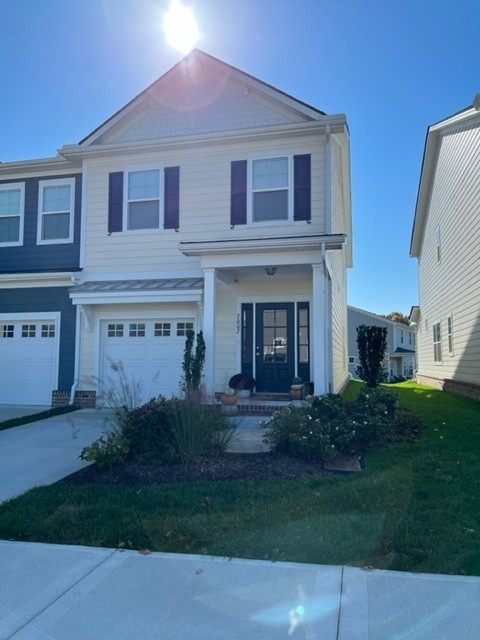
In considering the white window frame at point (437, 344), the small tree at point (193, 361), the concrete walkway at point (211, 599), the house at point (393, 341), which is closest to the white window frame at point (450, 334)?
the white window frame at point (437, 344)

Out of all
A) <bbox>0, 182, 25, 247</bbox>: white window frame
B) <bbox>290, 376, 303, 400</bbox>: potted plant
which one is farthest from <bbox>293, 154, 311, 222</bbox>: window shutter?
<bbox>0, 182, 25, 247</bbox>: white window frame

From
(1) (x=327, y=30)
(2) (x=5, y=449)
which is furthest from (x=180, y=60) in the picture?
(2) (x=5, y=449)

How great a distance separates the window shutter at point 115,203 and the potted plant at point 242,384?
187 inches

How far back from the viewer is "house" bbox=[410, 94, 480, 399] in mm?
12273

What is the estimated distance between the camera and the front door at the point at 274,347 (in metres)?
11.5

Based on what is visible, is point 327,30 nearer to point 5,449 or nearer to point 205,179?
point 205,179

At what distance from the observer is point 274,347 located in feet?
38.0

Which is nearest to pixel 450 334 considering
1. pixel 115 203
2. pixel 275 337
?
pixel 275 337

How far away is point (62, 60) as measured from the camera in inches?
385

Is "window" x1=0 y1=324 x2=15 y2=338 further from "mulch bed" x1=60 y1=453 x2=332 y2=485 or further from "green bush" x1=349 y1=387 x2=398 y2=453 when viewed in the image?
"green bush" x1=349 y1=387 x2=398 y2=453

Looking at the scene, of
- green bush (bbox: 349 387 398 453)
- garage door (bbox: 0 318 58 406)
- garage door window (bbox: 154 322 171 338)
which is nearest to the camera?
green bush (bbox: 349 387 398 453)

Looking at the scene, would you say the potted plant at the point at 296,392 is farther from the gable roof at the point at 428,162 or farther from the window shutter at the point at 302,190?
the gable roof at the point at 428,162

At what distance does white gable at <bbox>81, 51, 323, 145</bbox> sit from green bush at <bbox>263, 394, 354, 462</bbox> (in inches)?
293

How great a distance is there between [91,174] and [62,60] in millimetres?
3125
